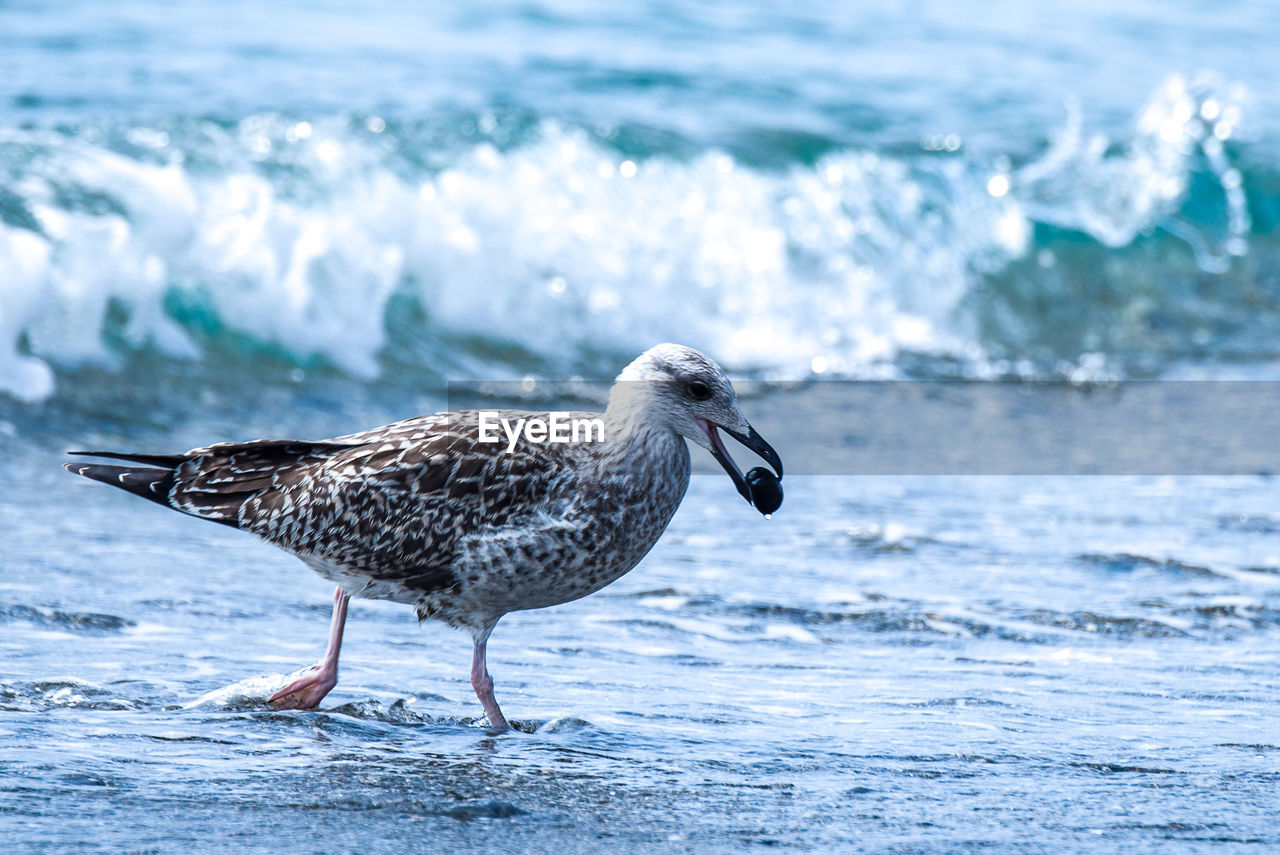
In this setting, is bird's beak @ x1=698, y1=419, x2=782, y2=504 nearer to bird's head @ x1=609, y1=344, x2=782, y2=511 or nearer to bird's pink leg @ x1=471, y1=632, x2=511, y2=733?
bird's head @ x1=609, y1=344, x2=782, y2=511

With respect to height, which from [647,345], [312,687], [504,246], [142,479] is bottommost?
[312,687]

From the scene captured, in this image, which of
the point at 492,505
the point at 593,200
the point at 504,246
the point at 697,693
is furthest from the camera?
the point at 593,200

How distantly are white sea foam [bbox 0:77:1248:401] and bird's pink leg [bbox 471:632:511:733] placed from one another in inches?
171

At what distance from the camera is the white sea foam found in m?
9.20

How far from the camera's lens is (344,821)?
374cm

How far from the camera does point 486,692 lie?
4617 millimetres

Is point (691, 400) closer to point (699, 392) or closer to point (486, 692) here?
point (699, 392)

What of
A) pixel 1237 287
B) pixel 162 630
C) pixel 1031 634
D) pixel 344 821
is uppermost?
pixel 1237 287

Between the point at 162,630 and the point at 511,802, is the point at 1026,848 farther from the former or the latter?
the point at 162,630

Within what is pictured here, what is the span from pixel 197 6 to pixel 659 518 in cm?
1143

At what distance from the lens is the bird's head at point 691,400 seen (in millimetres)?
4668

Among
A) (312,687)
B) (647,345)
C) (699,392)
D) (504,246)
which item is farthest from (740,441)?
(504,246)

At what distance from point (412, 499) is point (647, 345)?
588 cm

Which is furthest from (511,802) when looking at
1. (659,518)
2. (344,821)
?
(659,518)
